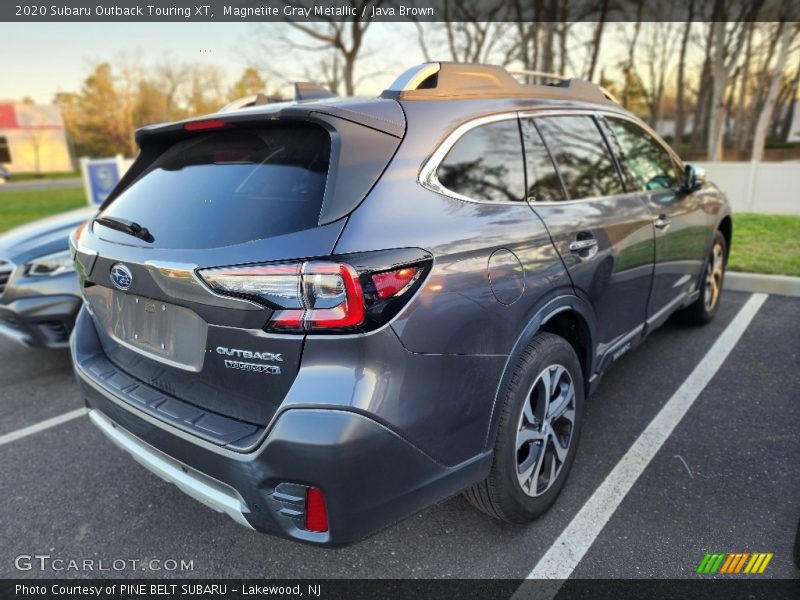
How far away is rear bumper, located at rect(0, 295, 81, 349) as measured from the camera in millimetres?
3855

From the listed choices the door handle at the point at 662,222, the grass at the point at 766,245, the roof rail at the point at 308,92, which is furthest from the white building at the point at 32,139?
the door handle at the point at 662,222

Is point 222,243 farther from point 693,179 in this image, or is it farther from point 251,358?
point 693,179

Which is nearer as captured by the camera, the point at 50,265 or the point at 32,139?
the point at 50,265

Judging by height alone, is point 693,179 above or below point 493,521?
above

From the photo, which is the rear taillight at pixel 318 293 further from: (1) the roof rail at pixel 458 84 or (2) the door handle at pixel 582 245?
(2) the door handle at pixel 582 245

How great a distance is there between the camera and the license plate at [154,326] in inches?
73.9

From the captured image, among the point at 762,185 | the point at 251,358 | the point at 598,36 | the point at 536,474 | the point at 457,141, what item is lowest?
the point at 536,474

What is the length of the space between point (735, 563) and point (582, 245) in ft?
4.66

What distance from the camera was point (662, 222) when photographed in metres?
3.32

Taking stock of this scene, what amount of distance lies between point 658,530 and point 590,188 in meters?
1.64

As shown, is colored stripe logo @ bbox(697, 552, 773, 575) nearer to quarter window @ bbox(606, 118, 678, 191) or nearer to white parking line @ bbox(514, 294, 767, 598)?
white parking line @ bbox(514, 294, 767, 598)

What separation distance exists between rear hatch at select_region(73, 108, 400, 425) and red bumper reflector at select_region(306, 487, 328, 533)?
0.98 ft

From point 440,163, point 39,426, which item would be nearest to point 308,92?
point 440,163
